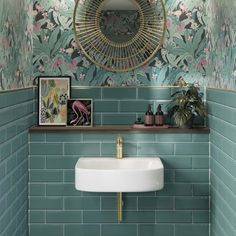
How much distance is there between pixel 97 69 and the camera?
4.30 metres

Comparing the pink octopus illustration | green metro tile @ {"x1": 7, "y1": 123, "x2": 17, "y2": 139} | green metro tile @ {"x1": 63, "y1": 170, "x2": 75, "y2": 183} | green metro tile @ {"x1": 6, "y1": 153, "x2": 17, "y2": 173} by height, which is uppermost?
the pink octopus illustration

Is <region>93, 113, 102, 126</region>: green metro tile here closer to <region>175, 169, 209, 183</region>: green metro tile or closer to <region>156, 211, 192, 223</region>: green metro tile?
<region>175, 169, 209, 183</region>: green metro tile

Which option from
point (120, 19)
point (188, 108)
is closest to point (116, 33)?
point (120, 19)

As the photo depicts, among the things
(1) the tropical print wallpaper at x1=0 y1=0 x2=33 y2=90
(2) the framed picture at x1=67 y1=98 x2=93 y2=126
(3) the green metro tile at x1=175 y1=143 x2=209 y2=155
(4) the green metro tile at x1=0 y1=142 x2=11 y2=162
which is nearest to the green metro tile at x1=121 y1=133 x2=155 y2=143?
(3) the green metro tile at x1=175 y1=143 x2=209 y2=155

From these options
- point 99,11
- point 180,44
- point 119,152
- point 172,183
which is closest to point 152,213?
point 172,183

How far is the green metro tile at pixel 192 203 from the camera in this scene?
4227 millimetres

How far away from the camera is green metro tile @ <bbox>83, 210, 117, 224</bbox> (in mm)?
4254

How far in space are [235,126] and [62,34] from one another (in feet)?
5.45

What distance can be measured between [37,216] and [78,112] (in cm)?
88

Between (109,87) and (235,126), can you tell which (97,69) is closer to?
(109,87)

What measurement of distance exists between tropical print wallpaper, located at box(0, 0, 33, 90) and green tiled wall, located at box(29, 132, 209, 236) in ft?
1.88

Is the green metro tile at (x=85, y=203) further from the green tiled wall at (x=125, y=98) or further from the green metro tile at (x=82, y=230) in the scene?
the green tiled wall at (x=125, y=98)

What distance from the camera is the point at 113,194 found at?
424cm

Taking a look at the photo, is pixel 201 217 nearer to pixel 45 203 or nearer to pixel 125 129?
pixel 125 129
